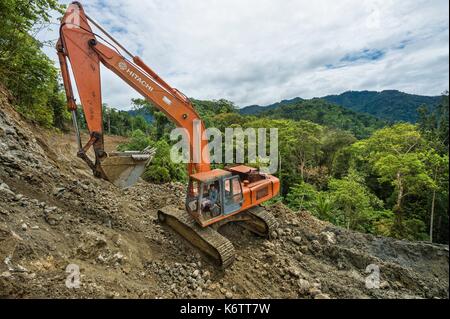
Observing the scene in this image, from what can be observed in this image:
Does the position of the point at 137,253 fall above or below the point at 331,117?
below

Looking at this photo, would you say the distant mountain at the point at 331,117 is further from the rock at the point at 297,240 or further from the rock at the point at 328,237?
the rock at the point at 297,240

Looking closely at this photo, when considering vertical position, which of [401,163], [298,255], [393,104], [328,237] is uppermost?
[393,104]

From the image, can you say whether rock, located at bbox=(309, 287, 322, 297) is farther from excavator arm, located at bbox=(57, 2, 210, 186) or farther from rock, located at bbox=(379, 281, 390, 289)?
excavator arm, located at bbox=(57, 2, 210, 186)

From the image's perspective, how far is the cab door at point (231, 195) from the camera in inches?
222

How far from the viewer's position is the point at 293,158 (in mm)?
24750

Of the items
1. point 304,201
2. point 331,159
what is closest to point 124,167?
point 304,201

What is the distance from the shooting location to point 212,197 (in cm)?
567

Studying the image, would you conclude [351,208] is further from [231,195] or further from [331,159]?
[331,159]

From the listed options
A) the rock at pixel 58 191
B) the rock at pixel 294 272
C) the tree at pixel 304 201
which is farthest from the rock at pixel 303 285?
the tree at pixel 304 201

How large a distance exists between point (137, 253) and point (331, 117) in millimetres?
60692

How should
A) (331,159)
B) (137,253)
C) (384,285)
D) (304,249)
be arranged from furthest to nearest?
1. (331,159)
2. (304,249)
3. (384,285)
4. (137,253)

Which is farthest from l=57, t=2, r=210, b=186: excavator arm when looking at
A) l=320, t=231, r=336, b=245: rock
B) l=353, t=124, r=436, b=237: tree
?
l=353, t=124, r=436, b=237: tree
